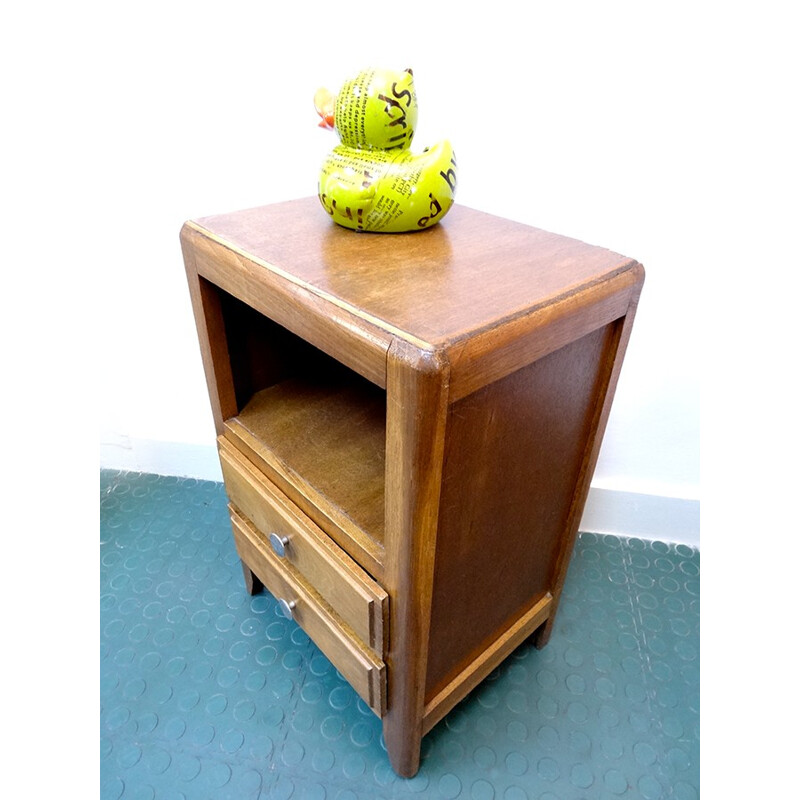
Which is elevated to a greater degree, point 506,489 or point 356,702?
point 506,489

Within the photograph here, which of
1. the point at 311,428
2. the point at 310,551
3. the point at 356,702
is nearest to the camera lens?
the point at 310,551

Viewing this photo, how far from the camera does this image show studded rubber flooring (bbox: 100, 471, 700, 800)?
0.85 m

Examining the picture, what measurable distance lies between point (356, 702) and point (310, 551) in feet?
1.24

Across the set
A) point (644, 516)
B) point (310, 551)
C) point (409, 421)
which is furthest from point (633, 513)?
point (409, 421)

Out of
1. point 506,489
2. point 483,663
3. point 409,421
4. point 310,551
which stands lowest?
point 483,663

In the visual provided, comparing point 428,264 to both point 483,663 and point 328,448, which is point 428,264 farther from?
point 483,663

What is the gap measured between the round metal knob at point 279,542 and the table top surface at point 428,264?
372 millimetres

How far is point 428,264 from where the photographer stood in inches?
24.5

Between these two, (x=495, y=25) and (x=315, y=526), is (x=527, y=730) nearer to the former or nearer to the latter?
(x=315, y=526)

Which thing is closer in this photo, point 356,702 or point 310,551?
point 310,551

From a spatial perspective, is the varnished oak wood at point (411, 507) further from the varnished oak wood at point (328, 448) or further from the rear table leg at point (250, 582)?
the rear table leg at point (250, 582)

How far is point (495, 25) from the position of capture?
0.79 m

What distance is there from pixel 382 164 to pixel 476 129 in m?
0.29

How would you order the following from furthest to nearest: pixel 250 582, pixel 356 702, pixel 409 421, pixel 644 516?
1. pixel 644 516
2. pixel 250 582
3. pixel 356 702
4. pixel 409 421
